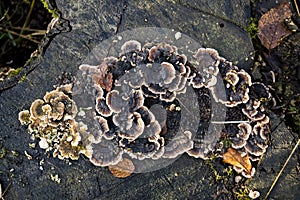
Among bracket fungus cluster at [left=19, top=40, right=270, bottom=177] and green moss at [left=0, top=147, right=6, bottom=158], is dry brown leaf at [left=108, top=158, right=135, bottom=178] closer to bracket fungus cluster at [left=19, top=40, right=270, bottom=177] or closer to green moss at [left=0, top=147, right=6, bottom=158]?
bracket fungus cluster at [left=19, top=40, right=270, bottom=177]

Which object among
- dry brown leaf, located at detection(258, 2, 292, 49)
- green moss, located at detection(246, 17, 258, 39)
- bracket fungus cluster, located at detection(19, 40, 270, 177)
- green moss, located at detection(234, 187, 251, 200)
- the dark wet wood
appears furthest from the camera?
dry brown leaf, located at detection(258, 2, 292, 49)

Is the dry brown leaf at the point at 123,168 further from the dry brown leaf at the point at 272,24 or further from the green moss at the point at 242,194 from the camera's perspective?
the dry brown leaf at the point at 272,24

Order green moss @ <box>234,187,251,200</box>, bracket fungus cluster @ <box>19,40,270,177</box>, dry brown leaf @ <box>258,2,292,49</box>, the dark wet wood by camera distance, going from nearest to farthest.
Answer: bracket fungus cluster @ <box>19,40,270,177</box> < the dark wet wood < green moss @ <box>234,187,251,200</box> < dry brown leaf @ <box>258,2,292,49</box>

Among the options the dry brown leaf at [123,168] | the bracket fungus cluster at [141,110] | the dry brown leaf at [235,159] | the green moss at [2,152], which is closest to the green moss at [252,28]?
the bracket fungus cluster at [141,110]

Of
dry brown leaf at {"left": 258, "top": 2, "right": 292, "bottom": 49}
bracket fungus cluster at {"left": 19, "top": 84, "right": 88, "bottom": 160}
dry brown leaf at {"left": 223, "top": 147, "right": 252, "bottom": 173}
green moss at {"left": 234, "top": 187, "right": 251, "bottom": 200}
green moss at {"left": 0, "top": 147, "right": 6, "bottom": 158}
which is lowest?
green moss at {"left": 234, "top": 187, "right": 251, "bottom": 200}

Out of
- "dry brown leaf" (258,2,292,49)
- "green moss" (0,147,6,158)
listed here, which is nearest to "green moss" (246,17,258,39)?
"dry brown leaf" (258,2,292,49)

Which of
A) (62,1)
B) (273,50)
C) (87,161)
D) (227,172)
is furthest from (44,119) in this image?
(273,50)

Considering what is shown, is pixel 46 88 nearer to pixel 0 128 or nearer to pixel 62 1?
pixel 0 128
